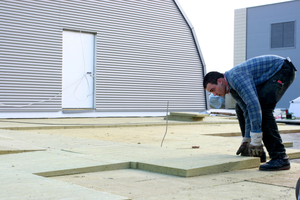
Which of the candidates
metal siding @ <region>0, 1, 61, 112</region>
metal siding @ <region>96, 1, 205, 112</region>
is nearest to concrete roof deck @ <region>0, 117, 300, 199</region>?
metal siding @ <region>0, 1, 61, 112</region>

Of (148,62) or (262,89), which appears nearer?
(262,89)

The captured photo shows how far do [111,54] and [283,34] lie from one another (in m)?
19.2

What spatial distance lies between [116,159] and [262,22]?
2883 cm

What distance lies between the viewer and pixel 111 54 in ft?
48.7

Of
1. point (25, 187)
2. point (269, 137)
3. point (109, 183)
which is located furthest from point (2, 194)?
point (269, 137)

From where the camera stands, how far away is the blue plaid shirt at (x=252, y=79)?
12.0 feet

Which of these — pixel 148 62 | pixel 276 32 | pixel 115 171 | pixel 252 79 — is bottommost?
pixel 115 171

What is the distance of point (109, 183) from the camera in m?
3.12

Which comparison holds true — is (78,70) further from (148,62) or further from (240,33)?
(240,33)

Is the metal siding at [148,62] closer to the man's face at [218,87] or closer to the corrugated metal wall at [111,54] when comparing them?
the corrugated metal wall at [111,54]

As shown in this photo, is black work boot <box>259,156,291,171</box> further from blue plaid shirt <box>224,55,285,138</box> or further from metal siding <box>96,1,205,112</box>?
metal siding <box>96,1,205,112</box>

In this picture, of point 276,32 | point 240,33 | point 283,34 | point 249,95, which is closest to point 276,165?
point 249,95

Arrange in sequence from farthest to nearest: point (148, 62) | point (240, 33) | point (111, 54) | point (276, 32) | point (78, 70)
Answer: point (240, 33) → point (276, 32) → point (148, 62) → point (111, 54) → point (78, 70)

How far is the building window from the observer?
94.1ft
